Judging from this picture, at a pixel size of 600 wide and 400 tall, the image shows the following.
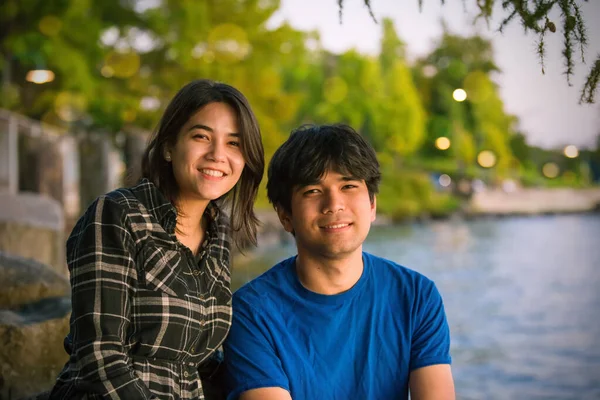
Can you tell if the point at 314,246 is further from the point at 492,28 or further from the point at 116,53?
the point at 116,53

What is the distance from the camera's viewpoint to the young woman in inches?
76.8

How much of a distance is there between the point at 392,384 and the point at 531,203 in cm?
4441

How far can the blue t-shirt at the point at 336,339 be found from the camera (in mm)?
2213

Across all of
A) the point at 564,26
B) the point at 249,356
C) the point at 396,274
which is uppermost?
the point at 564,26

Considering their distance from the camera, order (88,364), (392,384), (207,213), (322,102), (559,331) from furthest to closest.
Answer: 1. (322,102)
2. (559,331)
3. (207,213)
4. (392,384)
5. (88,364)

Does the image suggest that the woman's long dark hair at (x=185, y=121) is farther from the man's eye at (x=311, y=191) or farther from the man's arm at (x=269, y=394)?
the man's arm at (x=269, y=394)

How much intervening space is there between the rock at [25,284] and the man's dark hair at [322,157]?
1.32 meters

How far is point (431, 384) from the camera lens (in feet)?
7.26

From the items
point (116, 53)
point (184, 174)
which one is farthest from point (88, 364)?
point (116, 53)

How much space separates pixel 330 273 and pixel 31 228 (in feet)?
15.2

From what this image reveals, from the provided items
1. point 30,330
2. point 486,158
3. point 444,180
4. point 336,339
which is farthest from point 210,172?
point 444,180

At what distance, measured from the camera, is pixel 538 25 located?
7.23 ft

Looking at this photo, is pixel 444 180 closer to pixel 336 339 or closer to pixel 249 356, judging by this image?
pixel 336 339

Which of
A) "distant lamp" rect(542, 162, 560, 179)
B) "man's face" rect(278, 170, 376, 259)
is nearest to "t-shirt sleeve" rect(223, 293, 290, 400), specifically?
"man's face" rect(278, 170, 376, 259)
